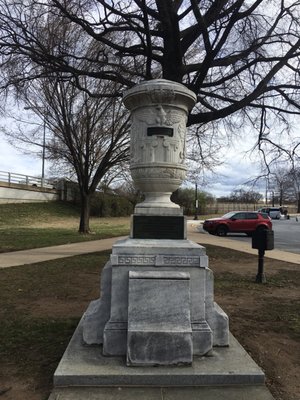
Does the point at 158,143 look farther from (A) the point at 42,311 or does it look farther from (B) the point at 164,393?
(A) the point at 42,311

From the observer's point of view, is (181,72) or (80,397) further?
(181,72)

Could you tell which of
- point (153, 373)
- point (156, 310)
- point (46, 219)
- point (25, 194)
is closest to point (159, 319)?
point (156, 310)

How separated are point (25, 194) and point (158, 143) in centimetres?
3936

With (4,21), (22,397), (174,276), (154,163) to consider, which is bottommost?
(22,397)

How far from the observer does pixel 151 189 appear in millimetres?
4902

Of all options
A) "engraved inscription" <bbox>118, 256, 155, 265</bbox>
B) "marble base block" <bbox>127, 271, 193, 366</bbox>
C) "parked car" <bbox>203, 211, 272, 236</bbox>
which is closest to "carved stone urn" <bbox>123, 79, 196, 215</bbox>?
"engraved inscription" <bbox>118, 256, 155, 265</bbox>

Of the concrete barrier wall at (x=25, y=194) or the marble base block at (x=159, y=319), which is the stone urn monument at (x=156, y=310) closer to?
the marble base block at (x=159, y=319)

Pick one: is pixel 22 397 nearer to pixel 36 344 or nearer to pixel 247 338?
pixel 36 344

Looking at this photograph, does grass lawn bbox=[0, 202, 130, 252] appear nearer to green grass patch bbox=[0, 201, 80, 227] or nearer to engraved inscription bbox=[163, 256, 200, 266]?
green grass patch bbox=[0, 201, 80, 227]

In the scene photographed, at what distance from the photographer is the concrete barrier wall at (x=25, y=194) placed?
38541 mm

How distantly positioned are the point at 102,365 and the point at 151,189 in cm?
207

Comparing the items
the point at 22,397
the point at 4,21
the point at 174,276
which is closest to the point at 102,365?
the point at 22,397

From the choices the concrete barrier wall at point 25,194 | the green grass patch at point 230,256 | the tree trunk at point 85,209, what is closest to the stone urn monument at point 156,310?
the green grass patch at point 230,256

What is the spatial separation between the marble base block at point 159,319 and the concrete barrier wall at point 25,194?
36.3 m
